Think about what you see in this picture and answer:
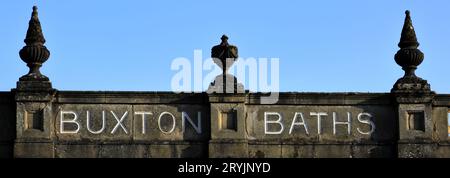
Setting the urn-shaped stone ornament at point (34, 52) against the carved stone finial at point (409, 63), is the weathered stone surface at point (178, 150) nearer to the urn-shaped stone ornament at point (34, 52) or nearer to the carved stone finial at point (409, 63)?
the urn-shaped stone ornament at point (34, 52)

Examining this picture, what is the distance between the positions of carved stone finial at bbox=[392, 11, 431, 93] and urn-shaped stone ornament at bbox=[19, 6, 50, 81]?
8.02 metres

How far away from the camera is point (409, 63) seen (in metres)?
42.6

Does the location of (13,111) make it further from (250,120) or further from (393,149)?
(393,149)

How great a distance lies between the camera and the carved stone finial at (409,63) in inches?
1673

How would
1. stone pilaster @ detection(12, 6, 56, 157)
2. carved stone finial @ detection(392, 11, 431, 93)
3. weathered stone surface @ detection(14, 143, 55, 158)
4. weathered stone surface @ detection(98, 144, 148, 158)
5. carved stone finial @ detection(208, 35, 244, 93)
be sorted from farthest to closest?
carved stone finial @ detection(392, 11, 431, 93)
carved stone finial @ detection(208, 35, 244, 93)
weathered stone surface @ detection(98, 144, 148, 158)
stone pilaster @ detection(12, 6, 56, 157)
weathered stone surface @ detection(14, 143, 55, 158)

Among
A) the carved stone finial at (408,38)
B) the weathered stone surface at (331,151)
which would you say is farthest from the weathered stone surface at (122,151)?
the carved stone finial at (408,38)

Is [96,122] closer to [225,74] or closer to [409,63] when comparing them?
[225,74]

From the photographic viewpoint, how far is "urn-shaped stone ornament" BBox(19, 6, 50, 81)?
4169cm

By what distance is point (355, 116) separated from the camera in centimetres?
4278

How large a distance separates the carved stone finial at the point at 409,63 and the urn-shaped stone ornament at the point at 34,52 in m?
8.02

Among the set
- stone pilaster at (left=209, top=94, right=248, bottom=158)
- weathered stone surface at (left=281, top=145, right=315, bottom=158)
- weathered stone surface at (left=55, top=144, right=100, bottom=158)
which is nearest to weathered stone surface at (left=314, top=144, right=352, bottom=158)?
weathered stone surface at (left=281, top=145, right=315, bottom=158)

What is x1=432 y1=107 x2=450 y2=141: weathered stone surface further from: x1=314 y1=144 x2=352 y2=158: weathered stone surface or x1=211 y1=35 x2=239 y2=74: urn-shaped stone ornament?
x1=211 y1=35 x2=239 y2=74: urn-shaped stone ornament
